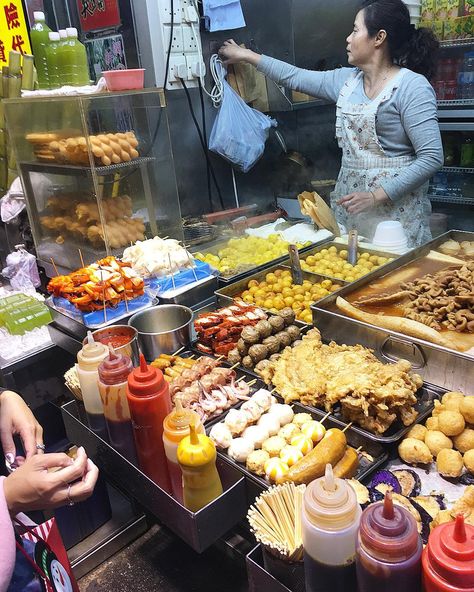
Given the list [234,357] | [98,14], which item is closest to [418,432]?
[234,357]

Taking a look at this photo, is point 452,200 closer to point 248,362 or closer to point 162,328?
point 162,328

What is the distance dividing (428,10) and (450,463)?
5333 millimetres

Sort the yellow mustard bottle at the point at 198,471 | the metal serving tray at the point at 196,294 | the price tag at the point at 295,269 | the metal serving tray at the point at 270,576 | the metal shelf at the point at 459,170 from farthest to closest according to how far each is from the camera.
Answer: the metal shelf at the point at 459,170 → the price tag at the point at 295,269 → the metal serving tray at the point at 196,294 → the yellow mustard bottle at the point at 198,471 → the metal serving tray at the point at 270,576

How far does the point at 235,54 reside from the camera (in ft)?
14.6

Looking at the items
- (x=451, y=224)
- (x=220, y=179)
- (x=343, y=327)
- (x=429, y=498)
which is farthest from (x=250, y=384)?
(x=451, y=224)

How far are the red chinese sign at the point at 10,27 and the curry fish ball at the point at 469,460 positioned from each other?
476 cm

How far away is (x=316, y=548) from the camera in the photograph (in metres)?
1.11

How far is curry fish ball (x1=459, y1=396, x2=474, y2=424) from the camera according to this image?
1651mm

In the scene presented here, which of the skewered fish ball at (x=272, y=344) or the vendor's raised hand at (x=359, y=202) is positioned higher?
the vendor's raised hand at (x=359, y=202)

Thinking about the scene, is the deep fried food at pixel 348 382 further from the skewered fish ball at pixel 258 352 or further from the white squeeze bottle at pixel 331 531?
the white squeeze bottle at pixel 331 531

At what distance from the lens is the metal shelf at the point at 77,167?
10.2 ft

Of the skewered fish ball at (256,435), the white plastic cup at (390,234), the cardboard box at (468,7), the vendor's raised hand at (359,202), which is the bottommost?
the skewered fish ball at (256,435)

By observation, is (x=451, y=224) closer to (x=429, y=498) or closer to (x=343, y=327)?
(x=343, y=327)

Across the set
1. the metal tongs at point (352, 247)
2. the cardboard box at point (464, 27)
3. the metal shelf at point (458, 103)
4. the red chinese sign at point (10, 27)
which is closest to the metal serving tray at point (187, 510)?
the metal tongs at point (352, 247)
